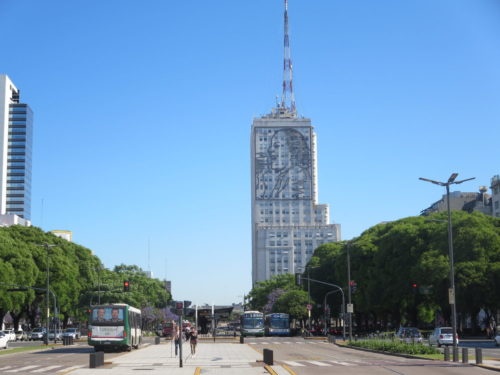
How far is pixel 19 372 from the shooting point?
2975 centimetres

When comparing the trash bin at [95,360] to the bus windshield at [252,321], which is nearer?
the trash bin at [95,360]

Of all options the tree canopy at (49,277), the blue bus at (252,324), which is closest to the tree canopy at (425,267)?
the blue bus at (252,324)

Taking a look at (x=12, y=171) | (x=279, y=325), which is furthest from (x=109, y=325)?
(x=12, y=171)

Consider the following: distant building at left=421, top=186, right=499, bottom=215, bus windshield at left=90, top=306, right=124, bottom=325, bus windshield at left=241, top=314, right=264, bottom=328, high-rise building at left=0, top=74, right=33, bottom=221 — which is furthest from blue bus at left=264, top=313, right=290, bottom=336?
high-rise building at left=0, top=74, right=33, bottom=221

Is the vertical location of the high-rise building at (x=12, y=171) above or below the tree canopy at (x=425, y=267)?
above

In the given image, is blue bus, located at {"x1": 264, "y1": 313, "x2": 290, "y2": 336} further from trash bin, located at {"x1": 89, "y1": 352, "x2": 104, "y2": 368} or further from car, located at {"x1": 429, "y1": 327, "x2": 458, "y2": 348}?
trash bin, located at {"x1": 89, "y1": 352, "x2": 104, "y2": 368}

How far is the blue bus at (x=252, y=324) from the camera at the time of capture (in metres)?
89.6

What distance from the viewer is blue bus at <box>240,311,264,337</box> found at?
89.6 meters

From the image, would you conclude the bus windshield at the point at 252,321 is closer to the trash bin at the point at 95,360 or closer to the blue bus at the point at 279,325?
the blue bus at the point at 279,325

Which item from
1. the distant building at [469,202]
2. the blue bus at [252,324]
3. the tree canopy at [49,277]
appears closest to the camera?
the tree canopy at [49,277]

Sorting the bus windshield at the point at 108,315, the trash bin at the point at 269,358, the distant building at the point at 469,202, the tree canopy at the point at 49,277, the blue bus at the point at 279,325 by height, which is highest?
the distant building at the point at 469,202

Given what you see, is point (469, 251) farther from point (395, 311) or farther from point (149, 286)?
point (149, 286)

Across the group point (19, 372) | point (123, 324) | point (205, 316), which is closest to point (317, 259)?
point (205, 316)

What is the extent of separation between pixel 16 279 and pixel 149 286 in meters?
56.1
